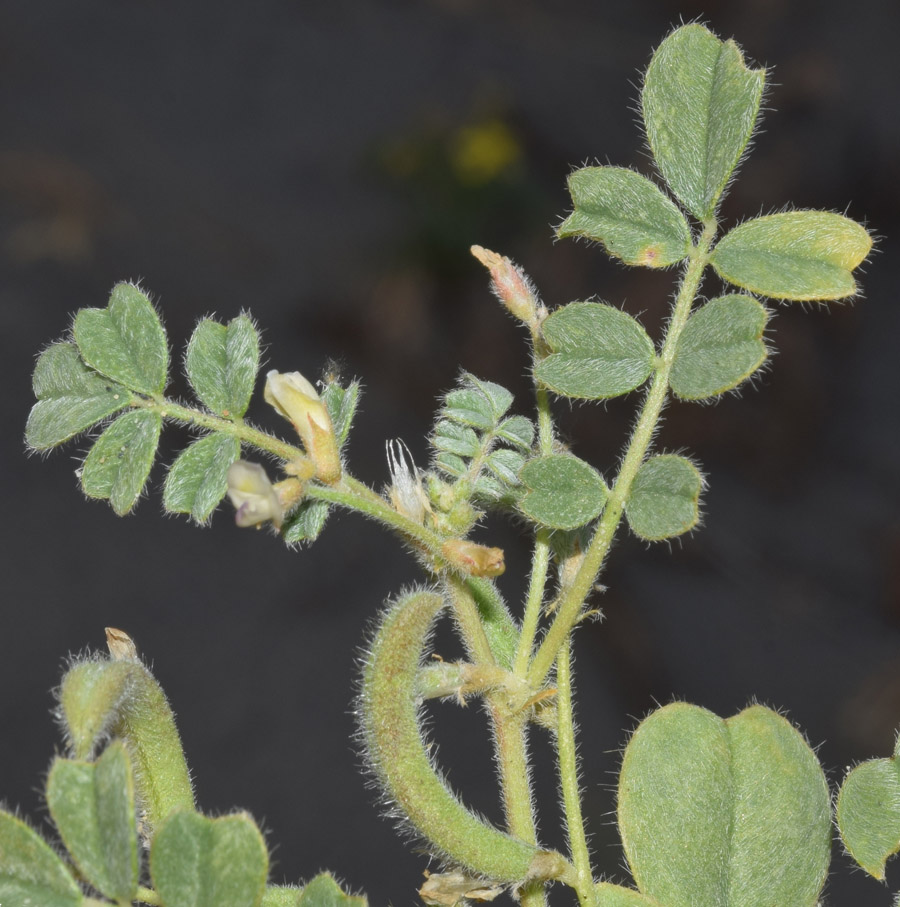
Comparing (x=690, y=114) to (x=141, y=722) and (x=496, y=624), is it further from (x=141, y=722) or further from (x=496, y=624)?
(x=141, y=722)

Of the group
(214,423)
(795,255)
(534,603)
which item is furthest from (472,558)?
(795,255)

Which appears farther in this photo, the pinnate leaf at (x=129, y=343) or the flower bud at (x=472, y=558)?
the pinnate leaf at (x=129, y=343)

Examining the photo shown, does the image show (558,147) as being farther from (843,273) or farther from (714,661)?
(843,273)

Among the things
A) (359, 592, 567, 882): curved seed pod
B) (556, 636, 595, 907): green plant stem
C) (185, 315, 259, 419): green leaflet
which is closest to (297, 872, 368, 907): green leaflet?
(359, 592, 567, 882): curved seed pod

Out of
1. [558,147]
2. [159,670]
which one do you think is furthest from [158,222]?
[159,670]

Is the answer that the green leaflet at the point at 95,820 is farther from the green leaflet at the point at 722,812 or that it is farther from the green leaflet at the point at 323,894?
the green leaflet at the point at 722,812

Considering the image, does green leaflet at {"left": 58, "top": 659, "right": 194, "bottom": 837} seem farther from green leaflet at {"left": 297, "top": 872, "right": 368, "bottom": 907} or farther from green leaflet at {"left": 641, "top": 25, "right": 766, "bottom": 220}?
green leaflet at {"left": 641, "top": 25, "right": 766, "bottom": 220}

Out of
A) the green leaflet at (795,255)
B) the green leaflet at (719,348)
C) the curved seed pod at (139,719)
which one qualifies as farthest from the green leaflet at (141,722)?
the green leaflet at (795,255)
